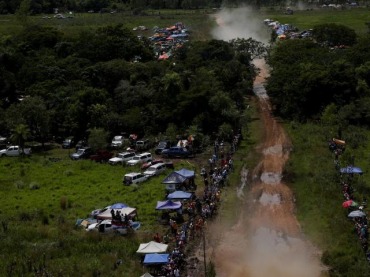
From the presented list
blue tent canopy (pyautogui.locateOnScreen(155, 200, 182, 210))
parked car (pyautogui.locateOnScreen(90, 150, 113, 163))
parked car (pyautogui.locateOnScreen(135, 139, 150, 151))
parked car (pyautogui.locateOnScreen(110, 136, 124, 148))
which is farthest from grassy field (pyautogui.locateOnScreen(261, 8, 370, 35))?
blue tent canopy (pyautogui.locateOnScreen(155, 200, 182, 210))

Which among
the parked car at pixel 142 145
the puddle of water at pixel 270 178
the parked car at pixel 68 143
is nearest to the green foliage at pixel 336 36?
the parked car at pixel 142 145

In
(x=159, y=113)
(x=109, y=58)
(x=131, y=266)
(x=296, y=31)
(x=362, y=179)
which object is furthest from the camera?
(x=296, y=31)

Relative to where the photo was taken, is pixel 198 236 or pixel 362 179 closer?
pixel 198 236

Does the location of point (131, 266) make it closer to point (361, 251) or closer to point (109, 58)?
point (361, 251)

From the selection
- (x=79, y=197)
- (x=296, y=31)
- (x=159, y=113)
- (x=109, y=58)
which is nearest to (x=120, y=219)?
(x=79, y=197)

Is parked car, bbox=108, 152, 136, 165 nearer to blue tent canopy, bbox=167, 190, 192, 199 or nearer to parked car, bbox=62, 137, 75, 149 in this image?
parked car, bbox=62, 137, 75, 149

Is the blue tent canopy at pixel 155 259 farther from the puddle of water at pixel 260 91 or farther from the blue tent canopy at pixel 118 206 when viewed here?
the puddle of water at pixel 260 91

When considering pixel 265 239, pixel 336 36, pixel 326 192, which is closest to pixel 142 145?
pixel 326 192
